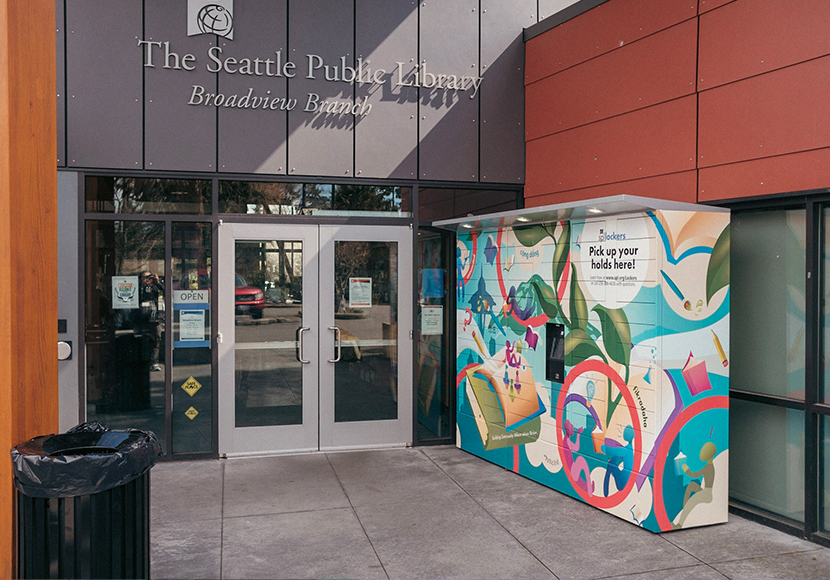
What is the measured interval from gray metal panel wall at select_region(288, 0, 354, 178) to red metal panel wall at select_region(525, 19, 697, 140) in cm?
200

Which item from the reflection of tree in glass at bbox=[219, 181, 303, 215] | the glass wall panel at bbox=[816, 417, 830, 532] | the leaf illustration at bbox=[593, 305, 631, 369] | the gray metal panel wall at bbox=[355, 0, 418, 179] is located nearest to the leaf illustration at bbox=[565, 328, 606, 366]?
the leaf illustration at bbox=[593, 305, 631, 369]

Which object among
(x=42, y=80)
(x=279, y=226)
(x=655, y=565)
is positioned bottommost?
(x=655, y=565)

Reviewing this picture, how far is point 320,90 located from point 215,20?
1.18 m

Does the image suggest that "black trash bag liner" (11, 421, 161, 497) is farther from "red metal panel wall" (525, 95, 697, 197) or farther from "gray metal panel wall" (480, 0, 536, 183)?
"gray metal panel wall" (480, 0, 536, 183)

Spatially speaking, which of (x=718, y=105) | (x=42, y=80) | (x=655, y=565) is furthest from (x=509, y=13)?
(x=655, y=565)

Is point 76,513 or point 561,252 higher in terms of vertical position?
point 561,252

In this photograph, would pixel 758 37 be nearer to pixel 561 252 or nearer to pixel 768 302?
pixel 768 302

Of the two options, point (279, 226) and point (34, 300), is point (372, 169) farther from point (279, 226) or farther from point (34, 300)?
point (34, 300)

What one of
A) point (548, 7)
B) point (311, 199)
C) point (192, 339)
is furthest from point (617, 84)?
point (192, 339)

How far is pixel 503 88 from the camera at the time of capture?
7426mm

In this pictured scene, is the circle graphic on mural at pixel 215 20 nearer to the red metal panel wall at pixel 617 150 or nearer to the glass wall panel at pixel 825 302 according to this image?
the red metal panel wall at pixel 617 150

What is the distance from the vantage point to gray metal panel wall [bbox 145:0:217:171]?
21.4 feet

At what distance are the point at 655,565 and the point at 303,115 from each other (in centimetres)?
507

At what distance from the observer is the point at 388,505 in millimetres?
5418
